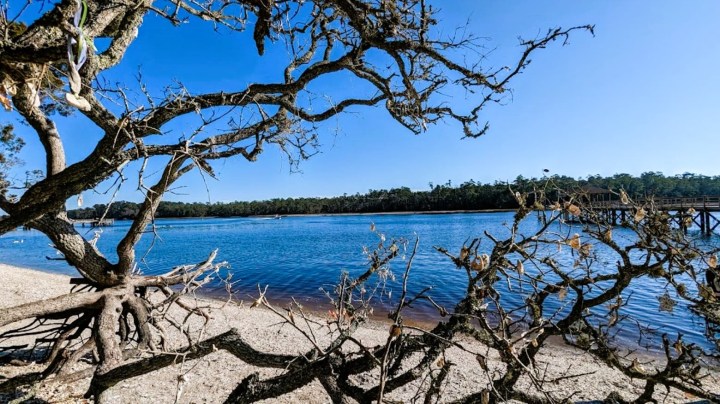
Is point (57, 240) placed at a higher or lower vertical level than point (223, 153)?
lower

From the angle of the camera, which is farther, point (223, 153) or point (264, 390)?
point (223, 153)

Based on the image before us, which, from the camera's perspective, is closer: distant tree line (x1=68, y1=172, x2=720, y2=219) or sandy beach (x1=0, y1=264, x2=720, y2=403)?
sandy beach (x1=0, y1=264, x2=720, y2=403)

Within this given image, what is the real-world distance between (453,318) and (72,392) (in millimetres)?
4995

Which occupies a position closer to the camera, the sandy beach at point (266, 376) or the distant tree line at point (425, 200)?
the sandy beach at point (266, 376)

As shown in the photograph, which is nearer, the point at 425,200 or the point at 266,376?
the point at 266,376

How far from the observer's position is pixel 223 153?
392 cm

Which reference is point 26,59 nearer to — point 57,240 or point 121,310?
point 57,240

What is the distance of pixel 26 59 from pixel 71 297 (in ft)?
12.1

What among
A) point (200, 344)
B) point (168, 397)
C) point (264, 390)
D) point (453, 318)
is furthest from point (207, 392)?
point (453, 318)

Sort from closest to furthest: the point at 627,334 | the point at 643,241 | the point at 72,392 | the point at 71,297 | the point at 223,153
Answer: the point at 643,241 < the point at 223,153 < the point at 71,297 < the point at 72,392 < the point at 627,334

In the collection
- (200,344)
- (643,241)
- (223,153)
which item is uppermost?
(223,153)

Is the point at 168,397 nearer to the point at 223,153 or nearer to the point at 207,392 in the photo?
the point at 207,392

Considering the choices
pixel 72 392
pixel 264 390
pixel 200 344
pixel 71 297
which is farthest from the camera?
pixel 72 392

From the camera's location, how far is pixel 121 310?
486 centimetres
